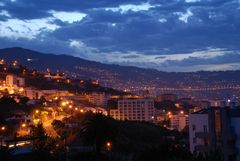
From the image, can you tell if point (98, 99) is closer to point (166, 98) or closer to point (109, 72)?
point (166, 98)

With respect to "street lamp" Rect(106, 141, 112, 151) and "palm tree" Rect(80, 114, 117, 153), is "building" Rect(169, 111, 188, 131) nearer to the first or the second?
"street lamp" Rect(106, 141, 112, 151)

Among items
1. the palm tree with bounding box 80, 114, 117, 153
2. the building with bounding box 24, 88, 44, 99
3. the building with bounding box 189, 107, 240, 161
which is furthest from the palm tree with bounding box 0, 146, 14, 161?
the building with bounding box 24, 88, 44, 99

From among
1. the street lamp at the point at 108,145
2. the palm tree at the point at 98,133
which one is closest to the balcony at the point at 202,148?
the palm tree at the point at 98,133

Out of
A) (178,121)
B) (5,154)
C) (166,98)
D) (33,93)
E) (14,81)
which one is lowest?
(178,121)

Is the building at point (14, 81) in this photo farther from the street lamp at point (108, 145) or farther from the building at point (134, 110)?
the street lamp at point (108, 145)

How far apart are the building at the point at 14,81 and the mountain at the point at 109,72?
5563 cm

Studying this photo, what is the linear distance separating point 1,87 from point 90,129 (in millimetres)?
65435

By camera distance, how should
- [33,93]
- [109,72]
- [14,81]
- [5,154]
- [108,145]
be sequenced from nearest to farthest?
[5,154] < [108,145] < [33,93] < [14,81] < [109,72]

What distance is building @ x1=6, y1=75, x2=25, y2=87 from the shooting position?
95.9m

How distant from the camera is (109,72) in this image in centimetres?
17338

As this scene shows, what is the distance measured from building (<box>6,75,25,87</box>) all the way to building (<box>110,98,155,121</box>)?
18.8m

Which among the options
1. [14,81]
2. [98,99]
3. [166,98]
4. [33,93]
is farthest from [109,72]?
Result: [33,93]

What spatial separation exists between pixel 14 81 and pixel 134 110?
2344cm

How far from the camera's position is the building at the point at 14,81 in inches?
3776
